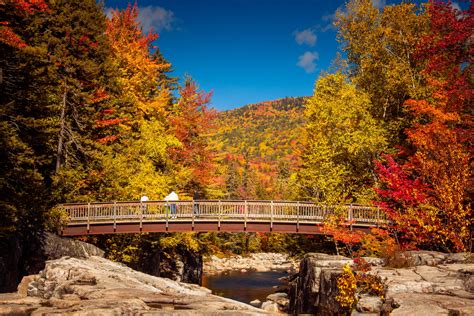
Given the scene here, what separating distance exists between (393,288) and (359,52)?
882 inches

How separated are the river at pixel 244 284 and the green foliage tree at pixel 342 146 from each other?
9535mm

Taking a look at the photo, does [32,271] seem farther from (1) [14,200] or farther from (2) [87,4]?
(2) [87,4]

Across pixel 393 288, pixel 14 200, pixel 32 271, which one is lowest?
pixel 32 271

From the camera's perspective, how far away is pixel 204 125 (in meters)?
36.2

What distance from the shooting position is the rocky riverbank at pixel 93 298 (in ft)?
30.5

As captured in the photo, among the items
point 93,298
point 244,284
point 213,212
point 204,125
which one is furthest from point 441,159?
point 244,284

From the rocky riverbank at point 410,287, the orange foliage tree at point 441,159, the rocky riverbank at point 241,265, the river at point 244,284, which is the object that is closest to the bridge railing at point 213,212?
the orange foliage tree at point 441,159

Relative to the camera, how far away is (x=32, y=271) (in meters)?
18.1

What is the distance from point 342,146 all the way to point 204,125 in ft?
44.4

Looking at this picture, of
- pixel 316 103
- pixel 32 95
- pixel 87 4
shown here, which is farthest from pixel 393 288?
pixel 87 4

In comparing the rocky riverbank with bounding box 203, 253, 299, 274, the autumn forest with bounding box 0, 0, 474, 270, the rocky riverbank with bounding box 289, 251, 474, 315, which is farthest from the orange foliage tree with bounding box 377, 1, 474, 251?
the rocky riverbank with bounding box 203, 253, 299, 274

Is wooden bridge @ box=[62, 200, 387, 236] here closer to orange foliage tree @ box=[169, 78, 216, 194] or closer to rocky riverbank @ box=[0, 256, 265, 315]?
rocky riverbank @ box=[0, 256, 265, 315]

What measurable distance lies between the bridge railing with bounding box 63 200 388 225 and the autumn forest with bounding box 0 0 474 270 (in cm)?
87

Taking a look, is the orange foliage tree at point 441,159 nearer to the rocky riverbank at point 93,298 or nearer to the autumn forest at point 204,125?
the autumn forest at point 204,125
